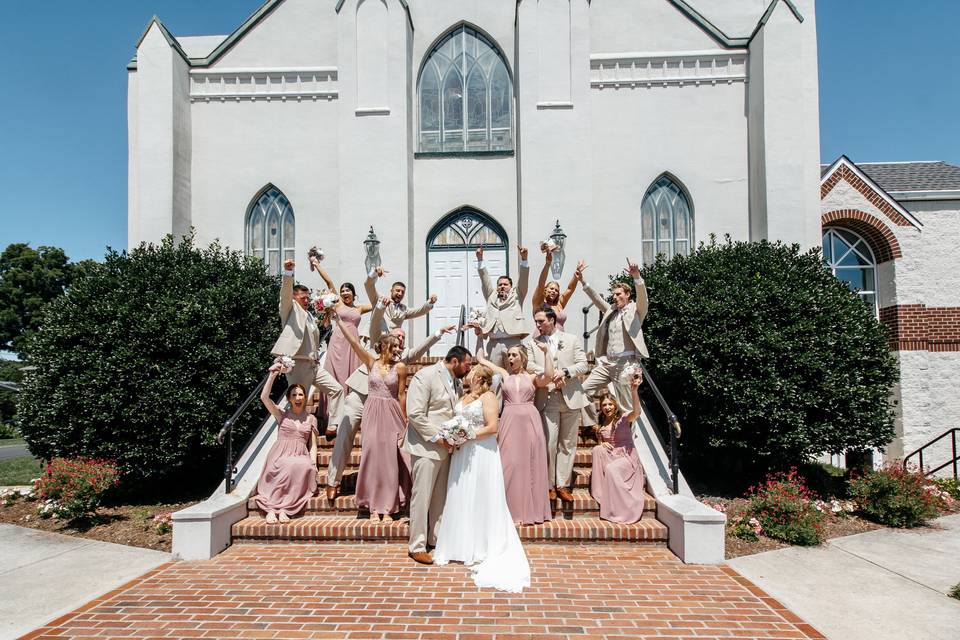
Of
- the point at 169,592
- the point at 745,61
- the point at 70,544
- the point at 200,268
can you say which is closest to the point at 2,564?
the point at 70,544

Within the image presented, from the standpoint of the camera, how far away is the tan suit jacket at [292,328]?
7270 millimetres

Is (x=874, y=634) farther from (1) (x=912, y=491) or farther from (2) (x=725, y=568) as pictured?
(1) (x=912, y=491)

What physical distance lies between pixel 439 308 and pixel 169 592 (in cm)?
828

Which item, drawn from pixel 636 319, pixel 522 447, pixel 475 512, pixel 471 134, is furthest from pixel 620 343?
pixel 471 134

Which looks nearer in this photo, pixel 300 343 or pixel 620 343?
pixel 620 343

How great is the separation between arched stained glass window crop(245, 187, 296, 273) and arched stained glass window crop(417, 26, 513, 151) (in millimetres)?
3528

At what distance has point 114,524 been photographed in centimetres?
762

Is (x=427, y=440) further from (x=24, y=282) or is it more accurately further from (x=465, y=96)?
(x=24, y=282)

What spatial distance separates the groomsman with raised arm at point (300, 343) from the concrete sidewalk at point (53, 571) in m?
2.49

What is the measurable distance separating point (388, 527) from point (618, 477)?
8.81 ft

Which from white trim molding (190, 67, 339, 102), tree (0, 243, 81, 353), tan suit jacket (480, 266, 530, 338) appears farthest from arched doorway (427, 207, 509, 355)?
tree (0, 243, 81, 353)

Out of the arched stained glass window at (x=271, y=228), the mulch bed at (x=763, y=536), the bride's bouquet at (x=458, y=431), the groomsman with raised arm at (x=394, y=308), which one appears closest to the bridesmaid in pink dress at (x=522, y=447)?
the bride's bouquet at (x=458, y=431)

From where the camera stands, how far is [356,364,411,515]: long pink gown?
6.26m

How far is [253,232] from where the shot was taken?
42.3ft
